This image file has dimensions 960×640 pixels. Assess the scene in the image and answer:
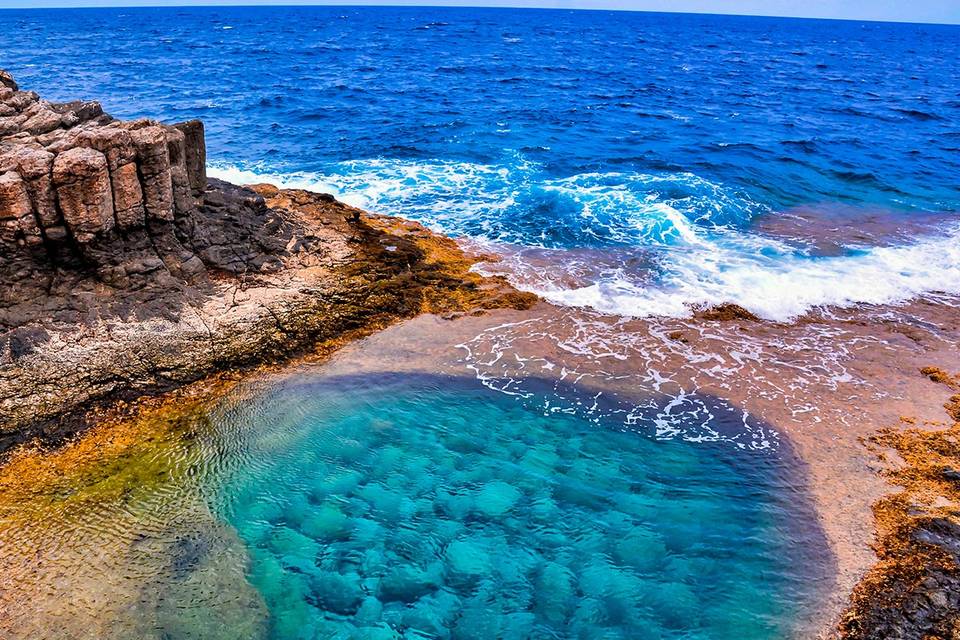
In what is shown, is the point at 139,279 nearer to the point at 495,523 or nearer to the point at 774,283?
the point at 495,523

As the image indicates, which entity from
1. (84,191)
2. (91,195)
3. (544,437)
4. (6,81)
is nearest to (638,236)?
(544,437)

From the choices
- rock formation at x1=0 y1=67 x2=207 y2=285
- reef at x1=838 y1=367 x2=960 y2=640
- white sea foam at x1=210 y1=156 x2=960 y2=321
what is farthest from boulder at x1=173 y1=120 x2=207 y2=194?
reef at x1=838 y1=367 x2=960 y2=640

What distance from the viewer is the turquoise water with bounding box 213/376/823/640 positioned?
405 inches

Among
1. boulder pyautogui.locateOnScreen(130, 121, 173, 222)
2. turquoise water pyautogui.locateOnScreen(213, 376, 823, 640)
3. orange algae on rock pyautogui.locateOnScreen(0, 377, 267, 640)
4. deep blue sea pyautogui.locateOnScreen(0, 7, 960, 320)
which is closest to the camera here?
orange algae on rock pyautogui.locateOnScreen(0, 377, 267, 640)

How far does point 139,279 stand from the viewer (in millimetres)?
14852

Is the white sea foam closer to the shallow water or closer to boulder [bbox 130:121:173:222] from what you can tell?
the shallow water

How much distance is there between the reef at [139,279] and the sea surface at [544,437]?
1.36m

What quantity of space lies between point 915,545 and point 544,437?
21.7 ft

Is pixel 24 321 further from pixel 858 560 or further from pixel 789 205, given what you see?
pixel 789 205

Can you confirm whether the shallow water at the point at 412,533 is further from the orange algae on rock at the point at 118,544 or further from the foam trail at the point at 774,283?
the foam trail at the point at 774,283

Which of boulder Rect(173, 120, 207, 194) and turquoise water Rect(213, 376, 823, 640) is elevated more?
boulder Rect(173, 120, 207, 194)

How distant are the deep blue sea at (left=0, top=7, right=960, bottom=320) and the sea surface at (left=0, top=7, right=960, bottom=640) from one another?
0.67 ft

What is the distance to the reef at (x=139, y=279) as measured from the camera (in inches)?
517

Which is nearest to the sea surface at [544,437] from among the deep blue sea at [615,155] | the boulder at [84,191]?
the deep blue sea at [615,155]
